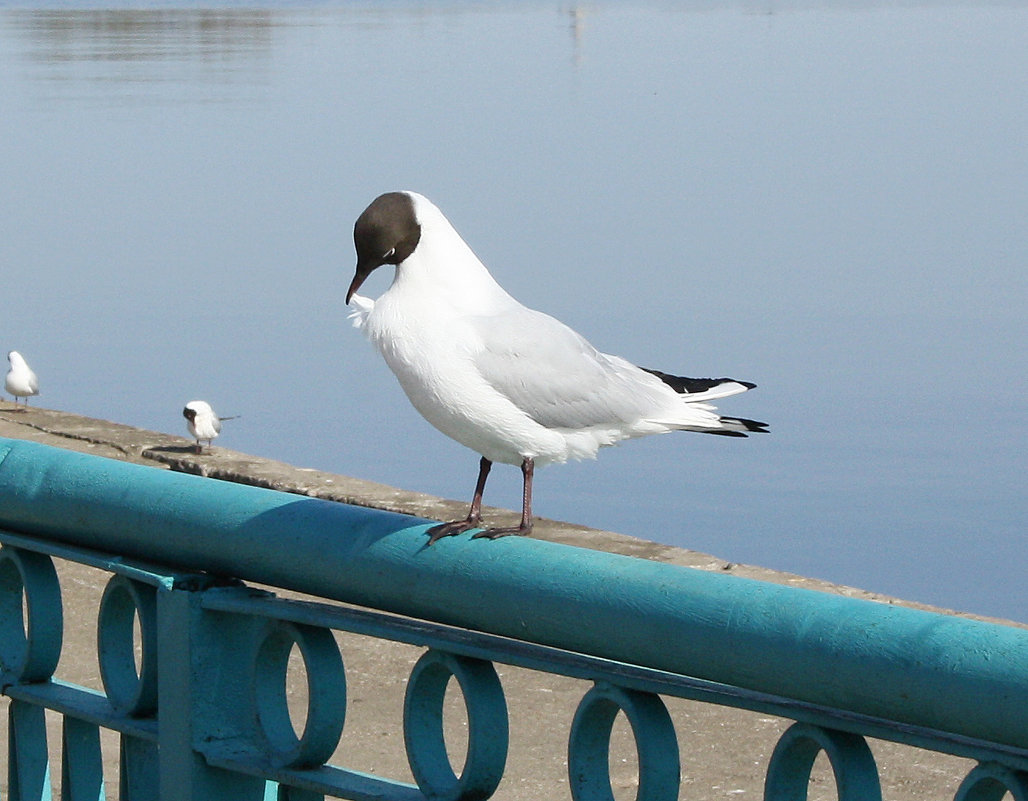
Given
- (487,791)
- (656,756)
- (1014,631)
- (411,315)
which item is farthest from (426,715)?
(411,315)

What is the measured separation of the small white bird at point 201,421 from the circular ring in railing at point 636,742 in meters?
7.13

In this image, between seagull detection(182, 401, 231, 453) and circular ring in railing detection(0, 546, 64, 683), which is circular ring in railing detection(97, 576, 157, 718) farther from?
seagull detection(182, 401, 231, 453)

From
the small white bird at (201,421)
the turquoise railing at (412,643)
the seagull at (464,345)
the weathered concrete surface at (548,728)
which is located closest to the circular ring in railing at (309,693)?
the turquoise railing at (412,643)

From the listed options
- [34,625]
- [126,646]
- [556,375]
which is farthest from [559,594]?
[556,375]

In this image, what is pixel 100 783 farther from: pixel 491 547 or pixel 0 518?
pixel 491 547

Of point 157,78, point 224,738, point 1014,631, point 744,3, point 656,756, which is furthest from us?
point 744,3

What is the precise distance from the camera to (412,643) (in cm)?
195

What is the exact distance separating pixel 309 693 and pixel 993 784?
75 cm

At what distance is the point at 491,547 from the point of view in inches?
76.3

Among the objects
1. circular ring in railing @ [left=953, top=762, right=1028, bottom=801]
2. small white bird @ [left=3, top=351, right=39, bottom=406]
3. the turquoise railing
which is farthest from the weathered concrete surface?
small white bird @ [left=3, top=351, right=39, bottom=406]

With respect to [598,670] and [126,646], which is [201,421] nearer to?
[126,646]

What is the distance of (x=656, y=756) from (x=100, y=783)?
0.86 m

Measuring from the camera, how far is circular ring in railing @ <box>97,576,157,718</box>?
2.21 m

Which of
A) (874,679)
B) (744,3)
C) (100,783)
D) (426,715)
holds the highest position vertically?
(744,3)
